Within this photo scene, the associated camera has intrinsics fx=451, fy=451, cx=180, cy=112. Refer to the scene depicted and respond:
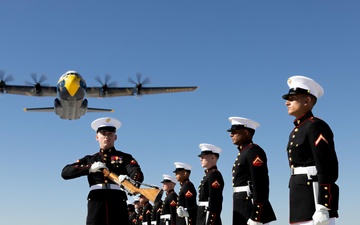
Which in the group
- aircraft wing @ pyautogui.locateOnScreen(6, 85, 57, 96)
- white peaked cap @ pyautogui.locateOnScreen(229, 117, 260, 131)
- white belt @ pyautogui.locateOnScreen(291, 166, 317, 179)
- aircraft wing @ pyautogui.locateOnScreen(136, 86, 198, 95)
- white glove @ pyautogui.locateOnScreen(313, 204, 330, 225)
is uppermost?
aircraft wing @ pyautogui.locateOnScreen(136, 86, 198, 95)

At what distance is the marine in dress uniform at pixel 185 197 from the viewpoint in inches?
506

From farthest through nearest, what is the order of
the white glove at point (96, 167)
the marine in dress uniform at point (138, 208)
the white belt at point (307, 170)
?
the marine in dress uniform at point (138, 208), the white glove at point (96, 167), the white belt at point (307, 170)

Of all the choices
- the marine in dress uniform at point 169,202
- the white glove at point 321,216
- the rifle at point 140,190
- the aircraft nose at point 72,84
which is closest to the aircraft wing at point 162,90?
the aircraft nose at point 72,84

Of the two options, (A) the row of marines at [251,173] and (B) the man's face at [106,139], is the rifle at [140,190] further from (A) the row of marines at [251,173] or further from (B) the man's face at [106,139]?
(B) the man's face at [106,139]

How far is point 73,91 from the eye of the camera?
44594 mm

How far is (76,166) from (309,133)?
13.0ft

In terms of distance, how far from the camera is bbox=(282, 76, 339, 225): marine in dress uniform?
531 centimetres

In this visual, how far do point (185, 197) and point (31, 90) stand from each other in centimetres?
4233

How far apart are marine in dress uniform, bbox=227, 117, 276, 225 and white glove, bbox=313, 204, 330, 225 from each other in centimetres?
197

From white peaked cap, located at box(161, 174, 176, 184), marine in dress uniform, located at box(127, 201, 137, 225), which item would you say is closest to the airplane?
A: marine in dress uniform, located at box(127, 201, 137, 225)

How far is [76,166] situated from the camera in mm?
7656

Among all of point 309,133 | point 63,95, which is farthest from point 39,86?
point 309,133

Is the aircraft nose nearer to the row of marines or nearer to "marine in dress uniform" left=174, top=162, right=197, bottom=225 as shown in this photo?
"marine in dress uniform" left=174, top=162, right=197, bottom=225

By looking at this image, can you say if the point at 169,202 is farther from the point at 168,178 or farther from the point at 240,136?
the point at 240,136
